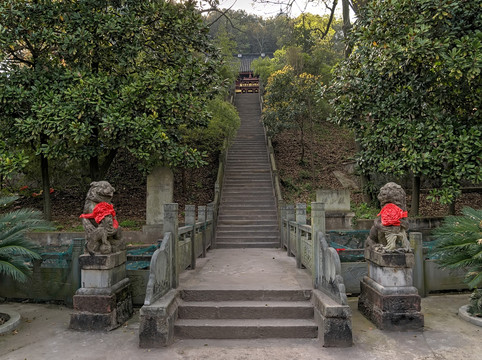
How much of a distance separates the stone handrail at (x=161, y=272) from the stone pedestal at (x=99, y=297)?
77 cm

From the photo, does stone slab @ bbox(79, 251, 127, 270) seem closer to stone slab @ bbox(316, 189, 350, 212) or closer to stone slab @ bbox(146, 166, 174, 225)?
stone slab @ bbox(146, 166, 174, 225)

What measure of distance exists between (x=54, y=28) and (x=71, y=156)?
11.6ft

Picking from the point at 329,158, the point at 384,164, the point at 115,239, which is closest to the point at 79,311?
the point at 115,239

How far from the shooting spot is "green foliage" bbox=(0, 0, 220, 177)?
9156 mm

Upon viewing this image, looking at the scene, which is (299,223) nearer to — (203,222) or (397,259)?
(203,222)

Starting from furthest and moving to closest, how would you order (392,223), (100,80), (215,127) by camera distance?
(215,127) < (100,80) < (392,223)

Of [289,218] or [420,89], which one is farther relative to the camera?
[289,218]

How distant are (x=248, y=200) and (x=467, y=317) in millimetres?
9276

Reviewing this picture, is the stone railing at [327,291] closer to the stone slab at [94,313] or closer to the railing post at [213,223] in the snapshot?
the stone slab at [94,313]

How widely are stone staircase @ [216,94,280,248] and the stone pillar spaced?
2.14 meters

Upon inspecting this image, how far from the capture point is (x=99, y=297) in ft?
17.5

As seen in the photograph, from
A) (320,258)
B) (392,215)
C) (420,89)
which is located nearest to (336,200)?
(420,89)

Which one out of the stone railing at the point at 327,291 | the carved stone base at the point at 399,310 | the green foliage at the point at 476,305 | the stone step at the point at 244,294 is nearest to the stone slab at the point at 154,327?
the stone step at the point at 244,294

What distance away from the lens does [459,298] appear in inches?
264
